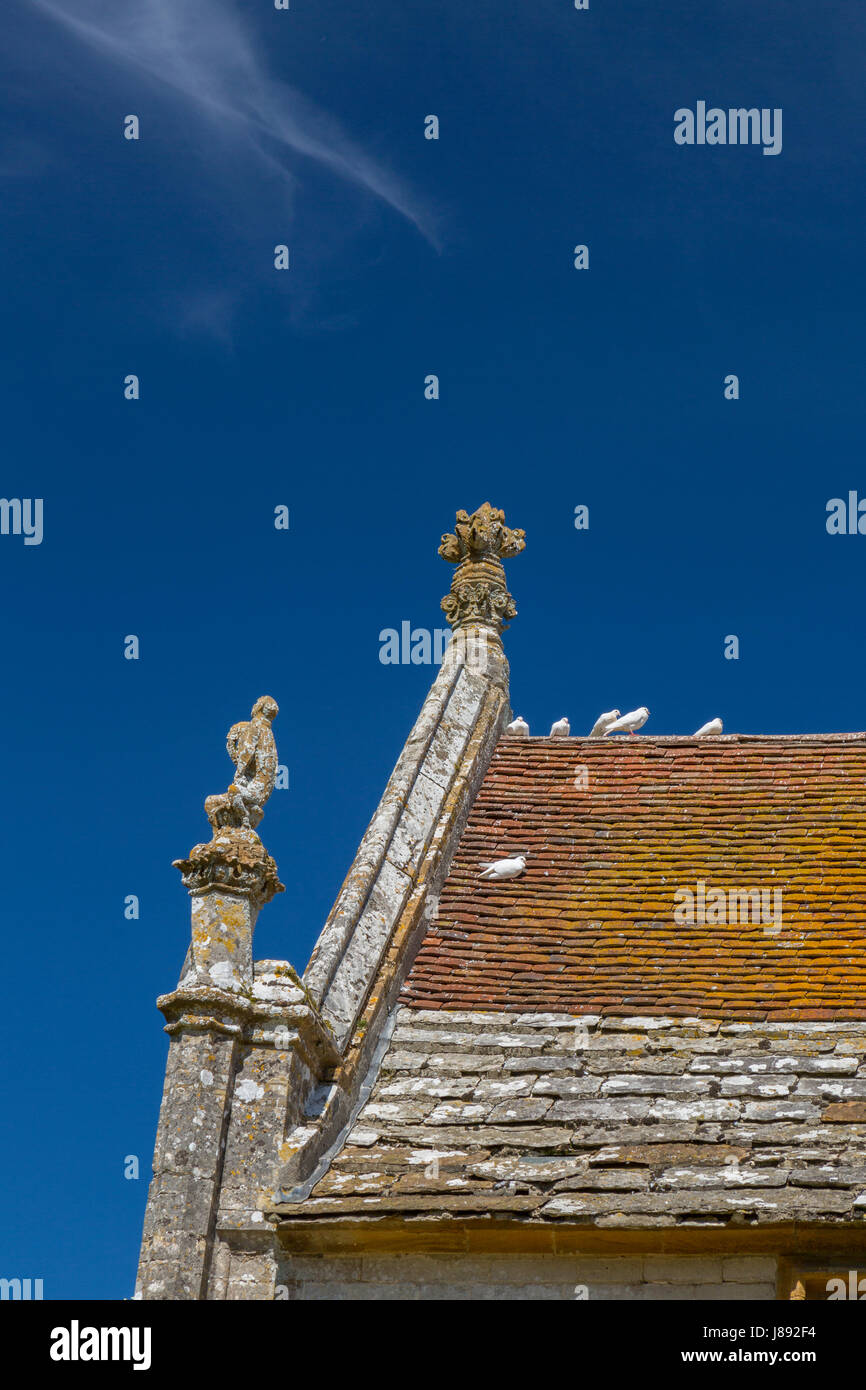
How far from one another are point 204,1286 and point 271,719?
3922mm

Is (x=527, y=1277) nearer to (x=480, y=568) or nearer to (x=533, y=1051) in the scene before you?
(x=533, y=1051)

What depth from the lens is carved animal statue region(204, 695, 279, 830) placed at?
40.5 ft

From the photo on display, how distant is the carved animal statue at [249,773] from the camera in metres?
12.3

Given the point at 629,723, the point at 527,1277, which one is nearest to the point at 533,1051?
the point at 527,1277

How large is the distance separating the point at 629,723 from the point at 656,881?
343 cm

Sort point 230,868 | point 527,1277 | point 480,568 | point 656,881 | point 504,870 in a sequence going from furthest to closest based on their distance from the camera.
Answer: point 480,568 < point 504,870 < point 656,881 < point 230,868 < point 527,1277

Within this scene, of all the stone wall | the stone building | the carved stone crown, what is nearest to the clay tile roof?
the stone building

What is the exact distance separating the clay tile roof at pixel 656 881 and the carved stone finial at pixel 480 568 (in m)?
1.49

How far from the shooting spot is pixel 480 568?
17.8 meters

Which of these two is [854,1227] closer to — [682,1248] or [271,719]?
[682,1248]

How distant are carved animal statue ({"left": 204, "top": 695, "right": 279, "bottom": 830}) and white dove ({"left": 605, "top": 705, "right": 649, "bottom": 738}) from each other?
187 inches

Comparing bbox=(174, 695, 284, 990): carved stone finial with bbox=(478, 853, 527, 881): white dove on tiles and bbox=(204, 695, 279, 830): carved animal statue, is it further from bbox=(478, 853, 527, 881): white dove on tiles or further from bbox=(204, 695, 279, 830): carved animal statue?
bbox=(478, 853, 527, 881): white dove on tiles

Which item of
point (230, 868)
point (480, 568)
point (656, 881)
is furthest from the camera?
point (480, 568)

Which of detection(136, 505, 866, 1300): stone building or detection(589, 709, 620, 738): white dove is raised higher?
detection(589, 709, 620, 738): white dove
